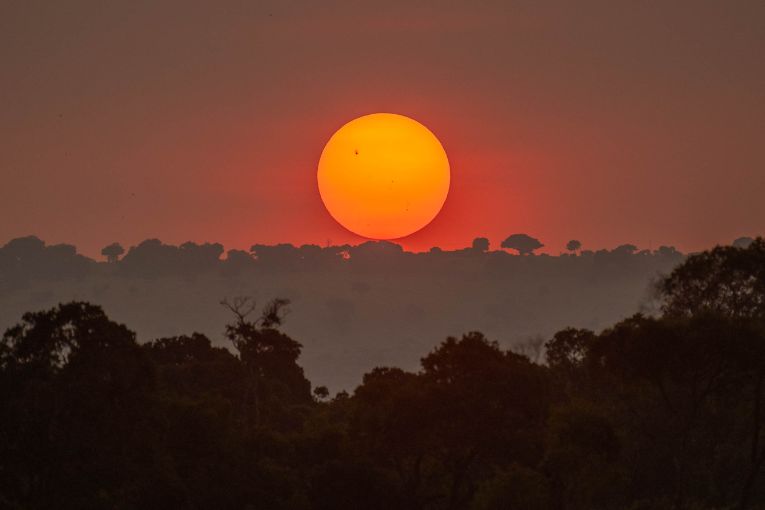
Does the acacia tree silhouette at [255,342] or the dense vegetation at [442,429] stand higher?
the acacia tree silhouette at [255,342]

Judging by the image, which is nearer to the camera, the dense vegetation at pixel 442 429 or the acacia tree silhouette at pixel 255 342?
the dense vegetation at pixel 442 429

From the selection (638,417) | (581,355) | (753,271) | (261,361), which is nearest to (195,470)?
(638,417)

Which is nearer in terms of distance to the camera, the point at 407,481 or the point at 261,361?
the point at 407,481

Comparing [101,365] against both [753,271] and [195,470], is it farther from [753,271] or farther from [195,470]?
[753,271]

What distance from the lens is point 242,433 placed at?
88250mm

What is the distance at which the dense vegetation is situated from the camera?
206 ft

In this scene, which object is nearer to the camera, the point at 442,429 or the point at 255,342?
the point at 442,429

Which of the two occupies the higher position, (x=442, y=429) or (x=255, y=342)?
(x=255, y=342)

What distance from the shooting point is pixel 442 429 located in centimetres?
7425

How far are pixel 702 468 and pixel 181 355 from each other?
2917 inches

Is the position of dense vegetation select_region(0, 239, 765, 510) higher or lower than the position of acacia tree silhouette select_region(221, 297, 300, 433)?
lower

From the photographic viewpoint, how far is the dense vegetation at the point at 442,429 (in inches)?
2474

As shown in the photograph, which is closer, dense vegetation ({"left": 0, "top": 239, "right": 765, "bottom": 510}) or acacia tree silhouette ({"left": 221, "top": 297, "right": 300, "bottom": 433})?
dense vegetation ({"left": 0, "top": 239, "right": 765, "bottom": 510})

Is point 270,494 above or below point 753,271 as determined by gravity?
below
